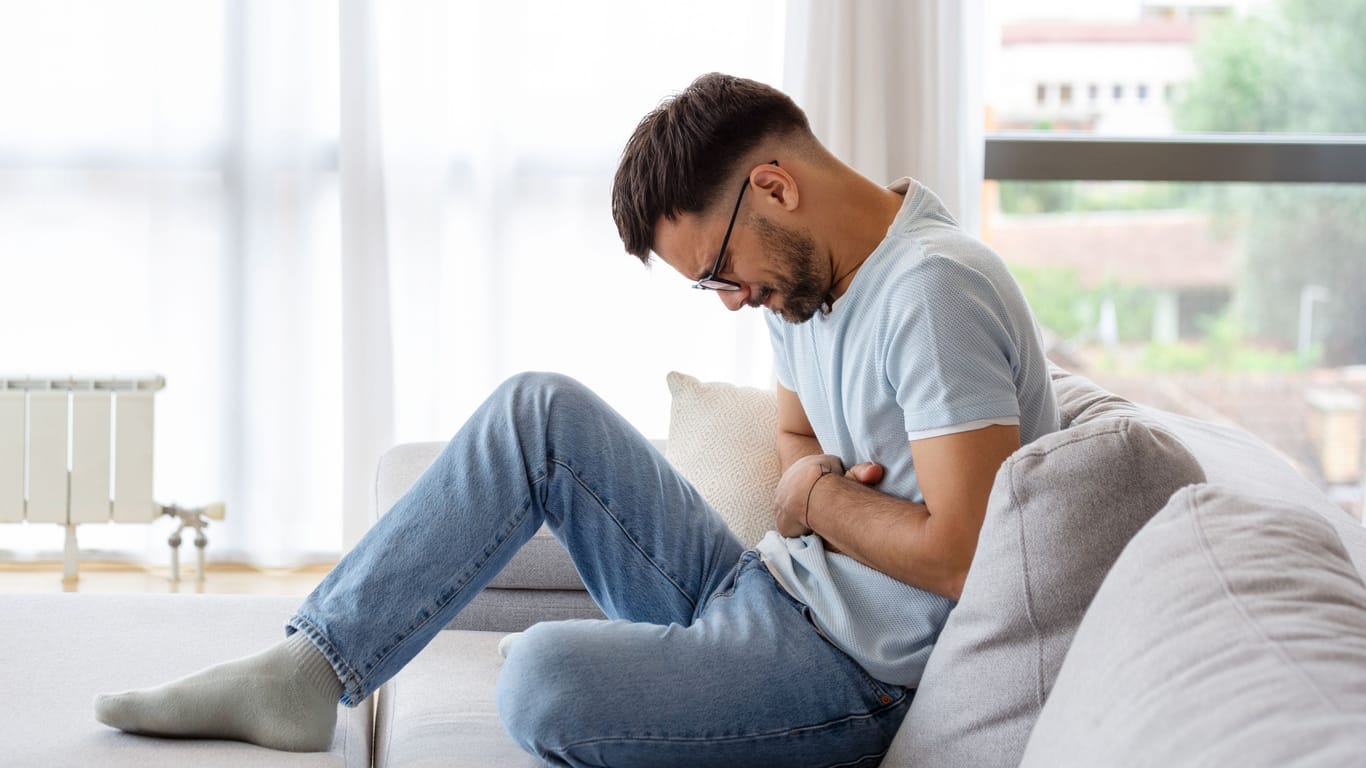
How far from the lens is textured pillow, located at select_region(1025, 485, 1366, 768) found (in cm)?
66

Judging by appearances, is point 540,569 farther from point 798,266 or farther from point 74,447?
point 74,447

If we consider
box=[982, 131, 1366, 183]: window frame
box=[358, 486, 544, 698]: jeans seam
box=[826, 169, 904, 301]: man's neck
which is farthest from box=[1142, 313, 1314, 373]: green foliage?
box=[358, 486, 544, 698]: jeans seam

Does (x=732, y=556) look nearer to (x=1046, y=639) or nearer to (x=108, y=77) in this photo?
(x=1046, y=639)

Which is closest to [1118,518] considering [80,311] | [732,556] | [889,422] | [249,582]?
[889,422]

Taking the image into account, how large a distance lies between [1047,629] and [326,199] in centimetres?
249

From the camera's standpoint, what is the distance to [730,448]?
6.38 ft

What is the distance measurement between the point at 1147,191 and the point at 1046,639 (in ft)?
8.69

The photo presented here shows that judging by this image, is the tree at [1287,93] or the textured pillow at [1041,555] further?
the tree at [1287,93]

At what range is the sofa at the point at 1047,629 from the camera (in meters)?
0.72

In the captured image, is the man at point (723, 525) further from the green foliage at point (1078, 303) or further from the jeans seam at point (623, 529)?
the green foliage at point (1078, 303)

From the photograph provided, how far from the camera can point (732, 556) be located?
5.19ft

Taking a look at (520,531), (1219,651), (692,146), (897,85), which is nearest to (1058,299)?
(897,85)

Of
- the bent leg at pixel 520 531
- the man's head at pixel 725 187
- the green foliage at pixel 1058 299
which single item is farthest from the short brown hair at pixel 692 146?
the green foliage at pixel 1058 299

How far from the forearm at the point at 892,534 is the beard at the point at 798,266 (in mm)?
215
